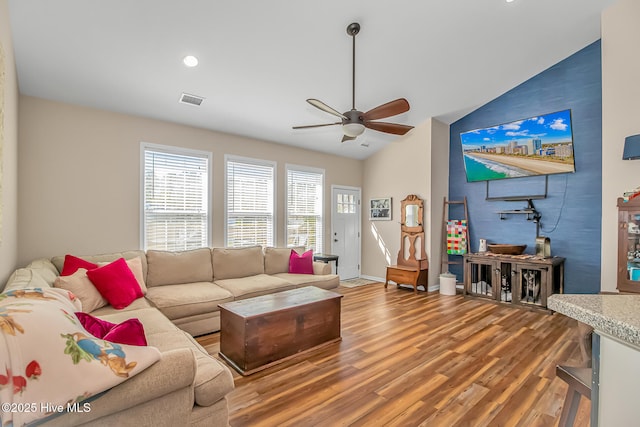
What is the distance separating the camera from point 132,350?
53.3 inches

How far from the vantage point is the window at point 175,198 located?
4141 millimetres

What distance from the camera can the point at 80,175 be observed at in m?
3.65

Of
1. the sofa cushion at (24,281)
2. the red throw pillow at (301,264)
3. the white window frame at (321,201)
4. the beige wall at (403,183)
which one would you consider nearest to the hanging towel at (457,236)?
the beige wall at (403,183)

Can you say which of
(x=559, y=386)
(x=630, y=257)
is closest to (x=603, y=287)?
(x=630, y=257)

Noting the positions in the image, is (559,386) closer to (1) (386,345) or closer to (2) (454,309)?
(1) (386,345)

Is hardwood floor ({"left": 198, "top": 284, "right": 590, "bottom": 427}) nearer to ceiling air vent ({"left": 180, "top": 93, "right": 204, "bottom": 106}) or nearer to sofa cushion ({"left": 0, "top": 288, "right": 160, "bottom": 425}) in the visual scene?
sofa cushion ({"left": 0, "top": 288, "right": 160, "bottom": 425})

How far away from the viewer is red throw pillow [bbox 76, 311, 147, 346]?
1.46m

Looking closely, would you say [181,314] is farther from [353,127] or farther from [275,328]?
[353,127]

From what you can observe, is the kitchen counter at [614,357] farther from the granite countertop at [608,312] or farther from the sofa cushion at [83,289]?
the sofa cushion at [83,289]

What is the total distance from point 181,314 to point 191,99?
2.60m

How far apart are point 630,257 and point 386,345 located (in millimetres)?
2787

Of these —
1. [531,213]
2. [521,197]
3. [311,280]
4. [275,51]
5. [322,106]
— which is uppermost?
[275,51]

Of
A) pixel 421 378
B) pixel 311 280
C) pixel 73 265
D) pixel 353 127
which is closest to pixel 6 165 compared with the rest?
pixel 73 265

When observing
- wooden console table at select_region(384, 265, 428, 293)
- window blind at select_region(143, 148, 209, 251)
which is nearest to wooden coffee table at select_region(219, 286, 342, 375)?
window blind at select_region(143, 148, 209, 251)
